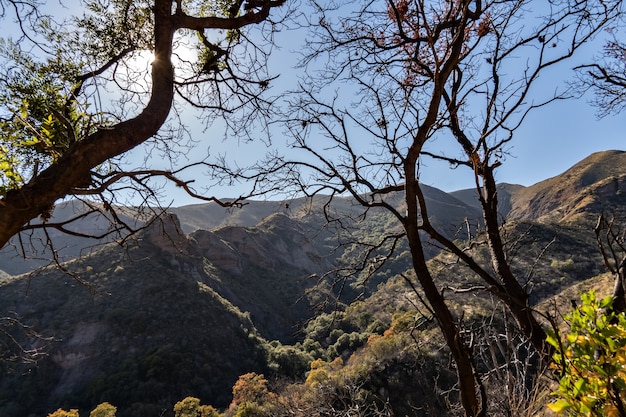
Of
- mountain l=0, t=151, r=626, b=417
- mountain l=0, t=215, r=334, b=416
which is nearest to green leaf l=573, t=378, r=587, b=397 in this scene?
mountain l=0, t=151, r=626, b=417

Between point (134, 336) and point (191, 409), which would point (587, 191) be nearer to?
point (191, 409)

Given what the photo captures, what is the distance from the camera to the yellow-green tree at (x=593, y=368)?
1.14 metres

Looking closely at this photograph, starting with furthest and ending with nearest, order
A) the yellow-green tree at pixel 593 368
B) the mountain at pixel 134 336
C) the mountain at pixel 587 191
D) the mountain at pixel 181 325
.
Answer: the mountain at pixel 587 191 < the mountain at pixel 134 336 < the mountain at pixel 181 325 < the yellow-green tree at pixel 593 368

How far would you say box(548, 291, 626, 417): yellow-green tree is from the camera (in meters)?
1.14

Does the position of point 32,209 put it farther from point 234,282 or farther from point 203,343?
point 234,282

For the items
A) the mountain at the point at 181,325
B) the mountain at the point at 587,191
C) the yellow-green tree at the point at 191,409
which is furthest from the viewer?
the mountain at the point at 587,191

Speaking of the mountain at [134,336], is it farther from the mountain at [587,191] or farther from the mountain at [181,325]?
the mountain at [587,191]

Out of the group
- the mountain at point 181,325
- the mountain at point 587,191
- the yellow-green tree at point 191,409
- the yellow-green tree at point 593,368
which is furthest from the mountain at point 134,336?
the mountain at point 587,191

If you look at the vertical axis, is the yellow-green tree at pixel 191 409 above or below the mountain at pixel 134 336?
below

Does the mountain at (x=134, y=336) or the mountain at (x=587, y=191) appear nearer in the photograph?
the mountain at (x=134, y=336)

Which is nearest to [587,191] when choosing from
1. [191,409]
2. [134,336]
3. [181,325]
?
[181,325]

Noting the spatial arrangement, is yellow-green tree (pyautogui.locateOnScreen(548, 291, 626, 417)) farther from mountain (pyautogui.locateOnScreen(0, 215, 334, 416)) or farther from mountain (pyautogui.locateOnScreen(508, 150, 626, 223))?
mountain (pyautogui.locateOnScreen(508, 150, 626, 223))

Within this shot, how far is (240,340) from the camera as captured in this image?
3812 cm

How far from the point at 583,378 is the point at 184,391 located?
33.8 metres
